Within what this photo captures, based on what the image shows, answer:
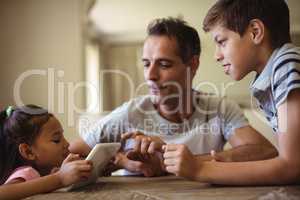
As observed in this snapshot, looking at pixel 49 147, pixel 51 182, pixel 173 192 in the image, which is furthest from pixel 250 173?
pixel 49 147

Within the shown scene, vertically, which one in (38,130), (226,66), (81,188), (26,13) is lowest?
(81,188)

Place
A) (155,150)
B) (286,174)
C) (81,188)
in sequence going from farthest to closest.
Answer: (155,150)
(81,188)
(286,174)

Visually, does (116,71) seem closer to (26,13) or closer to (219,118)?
(26,13)

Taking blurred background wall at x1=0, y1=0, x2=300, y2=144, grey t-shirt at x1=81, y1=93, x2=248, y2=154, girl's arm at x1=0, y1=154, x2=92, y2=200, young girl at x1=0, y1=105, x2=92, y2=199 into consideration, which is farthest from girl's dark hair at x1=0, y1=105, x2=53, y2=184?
blurred background wall at x1=0, y1=0, x2=300, y2=144

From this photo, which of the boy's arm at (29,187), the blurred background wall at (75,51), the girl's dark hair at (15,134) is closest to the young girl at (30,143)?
the girl's dark hair at (15,134)

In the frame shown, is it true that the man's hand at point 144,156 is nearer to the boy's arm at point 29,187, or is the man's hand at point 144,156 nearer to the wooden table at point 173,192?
the wooden table at point 173,192

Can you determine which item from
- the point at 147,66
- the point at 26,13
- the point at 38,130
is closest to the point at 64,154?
the point at 38,130

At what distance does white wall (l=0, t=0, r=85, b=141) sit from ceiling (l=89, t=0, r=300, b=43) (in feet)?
0.49

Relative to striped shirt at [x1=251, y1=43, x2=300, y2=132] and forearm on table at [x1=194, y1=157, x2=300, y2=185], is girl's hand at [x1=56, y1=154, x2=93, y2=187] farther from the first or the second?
striped shirt at [x1=251, y1=43, x2=300, y2=132]

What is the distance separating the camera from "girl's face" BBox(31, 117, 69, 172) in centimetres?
106

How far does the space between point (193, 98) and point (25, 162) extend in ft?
2.25

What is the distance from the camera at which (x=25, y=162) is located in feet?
3.45

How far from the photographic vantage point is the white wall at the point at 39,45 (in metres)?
2.63

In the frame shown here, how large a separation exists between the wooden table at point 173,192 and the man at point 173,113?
0.45m
